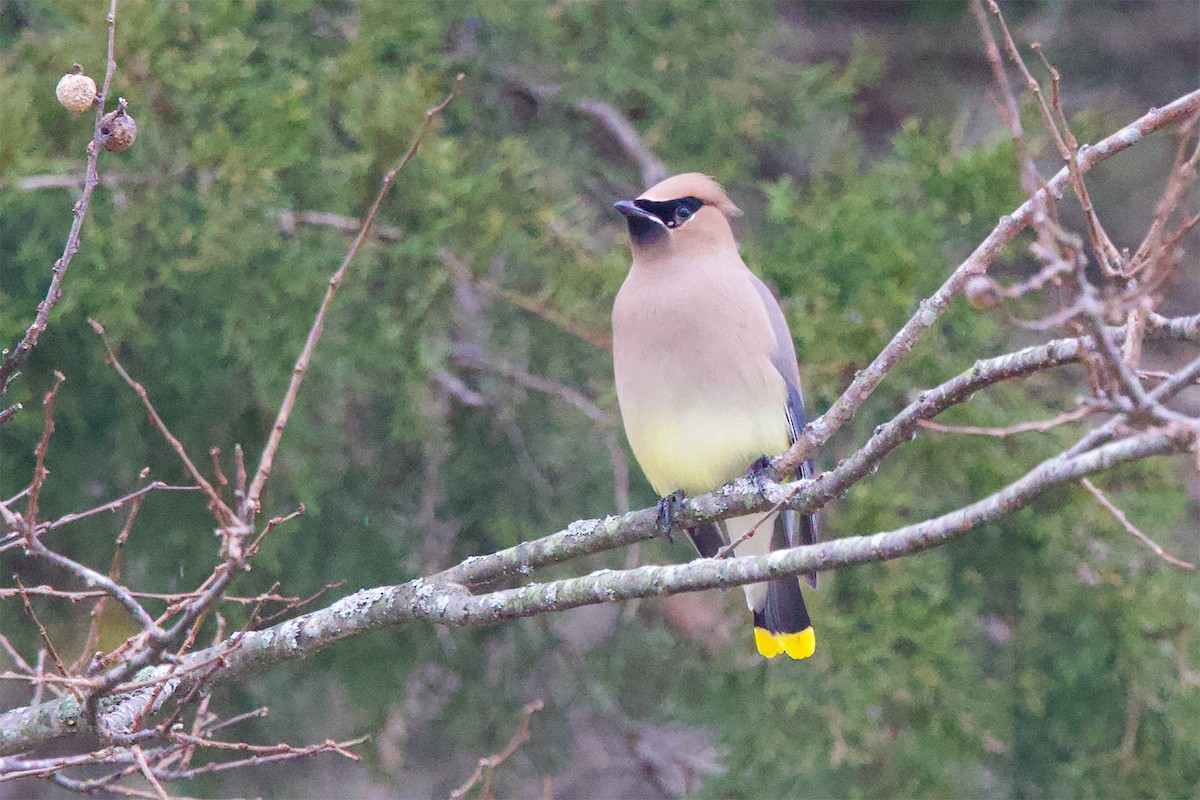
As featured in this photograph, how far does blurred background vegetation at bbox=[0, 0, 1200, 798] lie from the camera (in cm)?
442

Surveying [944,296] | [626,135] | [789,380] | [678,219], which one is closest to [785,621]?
[789,380]

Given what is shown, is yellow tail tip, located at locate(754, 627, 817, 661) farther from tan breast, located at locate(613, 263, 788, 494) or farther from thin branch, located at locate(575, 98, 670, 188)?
thin branch, located at locate(575, 98, 670, 188)

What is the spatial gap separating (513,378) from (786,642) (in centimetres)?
147

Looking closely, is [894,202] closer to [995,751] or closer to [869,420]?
[869,420]

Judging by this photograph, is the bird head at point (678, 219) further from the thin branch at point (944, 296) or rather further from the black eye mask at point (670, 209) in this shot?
the thin branch at point (944, 296)

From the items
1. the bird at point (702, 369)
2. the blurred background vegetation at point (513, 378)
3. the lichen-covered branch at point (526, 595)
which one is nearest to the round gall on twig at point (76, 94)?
the lichen-covered branch at point (526, 595)

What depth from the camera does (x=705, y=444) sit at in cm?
348

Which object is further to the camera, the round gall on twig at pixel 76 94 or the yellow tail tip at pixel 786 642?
the yellow tail tip at pixel 786 642

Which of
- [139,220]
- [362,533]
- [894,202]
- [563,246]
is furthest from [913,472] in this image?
[139,220]

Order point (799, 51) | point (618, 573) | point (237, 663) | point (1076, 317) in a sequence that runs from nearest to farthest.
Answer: point (1076, 317) < point (618, 573) < point (237, 663) < point (799, 51)

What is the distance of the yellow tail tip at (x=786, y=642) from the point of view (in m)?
3.85

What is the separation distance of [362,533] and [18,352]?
2840 millimetres

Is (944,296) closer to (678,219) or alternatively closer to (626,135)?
(678,219)

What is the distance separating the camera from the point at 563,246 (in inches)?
188
